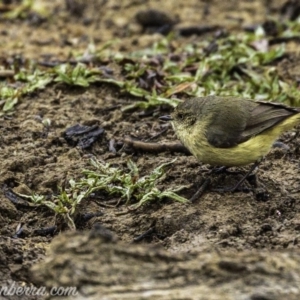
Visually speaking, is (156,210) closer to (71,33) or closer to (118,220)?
(118,220)

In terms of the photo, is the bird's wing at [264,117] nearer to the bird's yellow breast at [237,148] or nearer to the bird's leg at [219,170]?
the bird's yellow breast at [237,148]

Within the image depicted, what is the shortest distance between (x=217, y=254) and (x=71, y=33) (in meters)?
7.46

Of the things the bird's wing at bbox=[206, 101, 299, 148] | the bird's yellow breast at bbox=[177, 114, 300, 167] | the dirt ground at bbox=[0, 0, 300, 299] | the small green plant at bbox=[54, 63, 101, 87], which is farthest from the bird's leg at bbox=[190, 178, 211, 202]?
the small green plant at bbox=[54, 63, 101, 87]

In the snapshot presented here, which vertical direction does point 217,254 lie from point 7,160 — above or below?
above

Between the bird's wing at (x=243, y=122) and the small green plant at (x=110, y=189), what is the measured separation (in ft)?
1.75

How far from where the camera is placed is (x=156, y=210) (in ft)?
20.4

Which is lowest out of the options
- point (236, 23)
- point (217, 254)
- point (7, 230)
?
point (236, 23)

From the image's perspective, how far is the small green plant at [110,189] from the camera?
6.22m

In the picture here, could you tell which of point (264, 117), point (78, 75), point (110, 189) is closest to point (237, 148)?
point (264, 117)

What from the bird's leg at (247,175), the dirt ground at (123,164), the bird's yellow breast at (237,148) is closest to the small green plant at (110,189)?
the dirt ground at (123,164)

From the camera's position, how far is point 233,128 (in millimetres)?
6551

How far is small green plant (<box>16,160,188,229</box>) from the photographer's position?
6.22 meters

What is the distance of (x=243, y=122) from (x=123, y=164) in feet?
4.01

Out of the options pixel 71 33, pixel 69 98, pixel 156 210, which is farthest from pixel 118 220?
pixel 71 33
